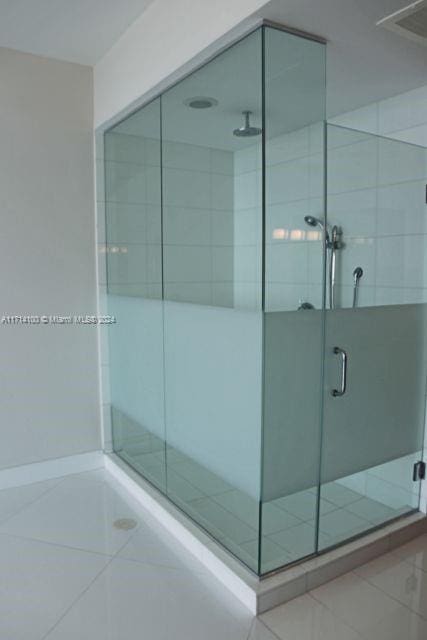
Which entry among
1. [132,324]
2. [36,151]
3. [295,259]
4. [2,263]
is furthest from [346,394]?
[36,151]

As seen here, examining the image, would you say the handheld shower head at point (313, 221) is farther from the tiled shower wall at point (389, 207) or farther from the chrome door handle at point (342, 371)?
the chrome door handle at point (342, 371)

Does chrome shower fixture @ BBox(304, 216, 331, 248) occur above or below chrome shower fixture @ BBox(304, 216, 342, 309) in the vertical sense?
above

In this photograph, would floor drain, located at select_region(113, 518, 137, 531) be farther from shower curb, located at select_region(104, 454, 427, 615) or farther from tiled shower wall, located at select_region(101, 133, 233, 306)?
tiled shower wall, located at select_region(101, 133, 233, 306)

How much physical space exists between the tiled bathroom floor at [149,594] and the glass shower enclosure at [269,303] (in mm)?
186

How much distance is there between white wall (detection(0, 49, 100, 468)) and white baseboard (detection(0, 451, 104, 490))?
0.15 ft

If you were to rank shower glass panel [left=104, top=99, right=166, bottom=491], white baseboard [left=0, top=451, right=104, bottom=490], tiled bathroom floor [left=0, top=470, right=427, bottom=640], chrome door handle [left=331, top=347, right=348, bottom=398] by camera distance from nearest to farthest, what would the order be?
1. tiled bathroom floor [left=0, top=470, right=427, bottom=640]
2. chrome door handle [left=331, top=347, right=348, bottom=398]
3. shower glass panel [left=104, top=99, right=166, bottom=491]
4. white baseboard [left=0, top=451, right=104, bottom=490]

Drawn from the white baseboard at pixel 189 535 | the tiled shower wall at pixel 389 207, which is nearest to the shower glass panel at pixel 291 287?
the white baseboard at pixel 189 535

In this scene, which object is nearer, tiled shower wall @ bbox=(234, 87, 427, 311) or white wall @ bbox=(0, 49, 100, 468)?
tiled shower wall @ bbox=(234, 87, 427, 311)

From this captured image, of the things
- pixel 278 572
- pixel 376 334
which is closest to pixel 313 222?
pixel 376 334

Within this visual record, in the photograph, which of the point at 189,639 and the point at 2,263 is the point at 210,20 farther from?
the point at 189,639

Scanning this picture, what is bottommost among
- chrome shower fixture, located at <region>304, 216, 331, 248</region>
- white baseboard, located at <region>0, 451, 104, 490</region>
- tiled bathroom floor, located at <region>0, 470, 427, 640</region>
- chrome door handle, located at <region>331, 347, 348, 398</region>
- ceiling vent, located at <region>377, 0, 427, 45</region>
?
tiled bathroom floor, located at <region>0, 470, 427, 640</region>

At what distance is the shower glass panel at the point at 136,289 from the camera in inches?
101
